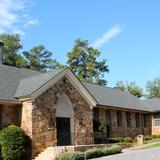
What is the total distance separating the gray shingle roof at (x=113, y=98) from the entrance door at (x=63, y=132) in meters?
8.65

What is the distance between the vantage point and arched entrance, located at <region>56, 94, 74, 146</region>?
31141 millimetres

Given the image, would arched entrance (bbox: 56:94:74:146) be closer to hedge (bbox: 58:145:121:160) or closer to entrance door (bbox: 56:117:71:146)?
entrance door (bbox: 56:117:71:146)

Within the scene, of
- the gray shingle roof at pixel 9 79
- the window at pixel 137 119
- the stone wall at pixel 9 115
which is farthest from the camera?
the window at pixel 137 119

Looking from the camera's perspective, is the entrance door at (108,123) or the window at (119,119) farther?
the window at (119,119)

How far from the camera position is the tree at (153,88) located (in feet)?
310

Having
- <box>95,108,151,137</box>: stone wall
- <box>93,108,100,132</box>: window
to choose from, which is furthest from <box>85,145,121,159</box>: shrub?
<box>95,108,151,137</box>: stone wall

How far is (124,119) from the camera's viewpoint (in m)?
44.3

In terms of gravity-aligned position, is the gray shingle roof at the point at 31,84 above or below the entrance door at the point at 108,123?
above

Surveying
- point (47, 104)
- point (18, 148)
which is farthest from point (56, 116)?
point (18, 148)

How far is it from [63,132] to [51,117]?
228cm

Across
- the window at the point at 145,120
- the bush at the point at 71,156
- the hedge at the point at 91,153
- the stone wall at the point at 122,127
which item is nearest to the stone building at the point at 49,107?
the stone wall at the point at 122,127

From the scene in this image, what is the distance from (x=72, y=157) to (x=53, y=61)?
2188 inches

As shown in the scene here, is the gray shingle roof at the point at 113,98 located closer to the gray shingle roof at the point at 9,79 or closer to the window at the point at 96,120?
the window at the point at 96,120

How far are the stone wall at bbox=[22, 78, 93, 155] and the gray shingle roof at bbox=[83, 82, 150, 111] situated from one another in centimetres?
714
